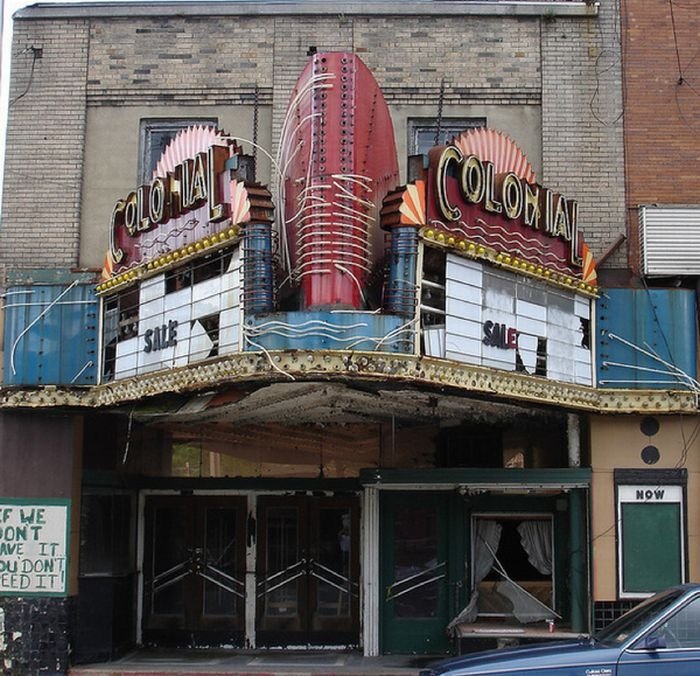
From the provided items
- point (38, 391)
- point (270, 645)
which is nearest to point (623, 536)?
point (270, 645)

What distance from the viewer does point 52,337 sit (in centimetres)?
1384

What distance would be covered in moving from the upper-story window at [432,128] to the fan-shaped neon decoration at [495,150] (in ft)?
7.41

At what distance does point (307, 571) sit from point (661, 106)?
8100mm

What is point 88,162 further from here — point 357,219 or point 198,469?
point 357,219

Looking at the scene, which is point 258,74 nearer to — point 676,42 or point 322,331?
point 676,42

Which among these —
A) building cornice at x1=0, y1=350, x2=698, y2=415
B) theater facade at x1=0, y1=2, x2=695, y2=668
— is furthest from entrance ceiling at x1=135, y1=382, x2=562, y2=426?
building cornice at x1=0, y1=350, x2=698, y2=415

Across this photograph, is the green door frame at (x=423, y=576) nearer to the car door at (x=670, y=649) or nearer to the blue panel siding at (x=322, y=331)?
the blue panel siding at (x=322, y=331)

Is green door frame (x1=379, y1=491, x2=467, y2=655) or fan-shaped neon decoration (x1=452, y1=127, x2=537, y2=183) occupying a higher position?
fan-shaped neon decoration (x1=452, y1=127, x2=537, y2=183)

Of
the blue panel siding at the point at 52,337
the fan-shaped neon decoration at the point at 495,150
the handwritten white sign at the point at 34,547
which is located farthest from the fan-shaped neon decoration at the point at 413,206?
the handwritten white sign at the point at 34,547

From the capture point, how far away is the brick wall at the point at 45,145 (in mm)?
14938

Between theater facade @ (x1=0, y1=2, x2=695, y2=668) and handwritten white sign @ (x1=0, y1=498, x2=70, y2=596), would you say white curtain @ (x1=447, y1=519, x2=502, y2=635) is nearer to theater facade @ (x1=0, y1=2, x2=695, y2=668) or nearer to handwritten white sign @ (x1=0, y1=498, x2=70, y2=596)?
theater facade @ (x1=0, y1=2, x2=695, y2=668)

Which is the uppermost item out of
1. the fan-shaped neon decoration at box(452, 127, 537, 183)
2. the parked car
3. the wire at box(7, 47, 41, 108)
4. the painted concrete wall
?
the wire at box(7, 47, 41, 108)

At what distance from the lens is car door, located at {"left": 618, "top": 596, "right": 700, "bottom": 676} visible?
8539 mm

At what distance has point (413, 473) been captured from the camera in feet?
46.4
